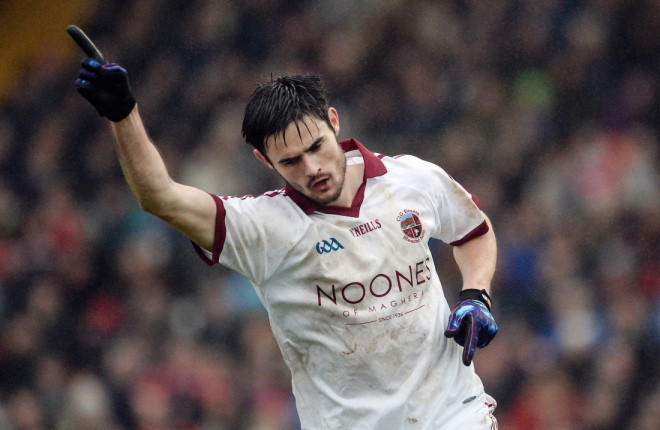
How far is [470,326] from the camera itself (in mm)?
2916

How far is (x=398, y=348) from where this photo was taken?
2.85 m

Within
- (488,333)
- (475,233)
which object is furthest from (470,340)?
(475,233)

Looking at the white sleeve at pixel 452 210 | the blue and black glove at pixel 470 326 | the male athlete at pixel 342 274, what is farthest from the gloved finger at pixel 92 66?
the blue and black glove at pixel 470 326

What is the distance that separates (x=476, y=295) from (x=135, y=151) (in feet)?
5.22

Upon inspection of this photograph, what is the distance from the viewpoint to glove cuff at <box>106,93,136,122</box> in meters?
2.25

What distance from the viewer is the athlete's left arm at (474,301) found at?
2916mm

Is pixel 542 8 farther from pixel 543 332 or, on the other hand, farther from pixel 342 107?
pixel 543 332

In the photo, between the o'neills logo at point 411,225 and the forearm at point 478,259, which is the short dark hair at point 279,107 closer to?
the o'neills logo at point 411,225

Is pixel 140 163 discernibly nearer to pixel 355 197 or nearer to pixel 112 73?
pixel 112 73

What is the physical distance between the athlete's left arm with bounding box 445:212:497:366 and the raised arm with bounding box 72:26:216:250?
110 centimetres

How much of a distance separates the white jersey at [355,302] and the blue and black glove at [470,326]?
75 millimetres

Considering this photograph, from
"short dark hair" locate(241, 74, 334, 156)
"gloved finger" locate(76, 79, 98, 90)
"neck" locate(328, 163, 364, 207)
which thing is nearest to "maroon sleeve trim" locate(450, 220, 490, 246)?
"neck" locate(328, 163, 364, 207)

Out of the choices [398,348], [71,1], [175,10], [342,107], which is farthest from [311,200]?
[71,1]

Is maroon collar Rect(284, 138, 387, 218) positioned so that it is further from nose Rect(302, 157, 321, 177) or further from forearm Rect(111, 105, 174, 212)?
forearm Rect(111, 105, 174, 212)
